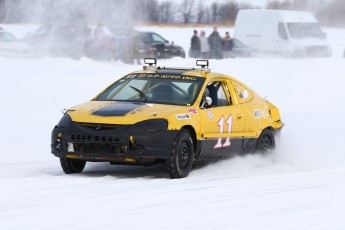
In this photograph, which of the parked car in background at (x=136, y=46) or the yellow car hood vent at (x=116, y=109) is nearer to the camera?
the yellow car hood vent at (x=116, y=109)

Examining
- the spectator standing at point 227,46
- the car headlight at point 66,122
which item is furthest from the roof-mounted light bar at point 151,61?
the spectator standing at point 227,46

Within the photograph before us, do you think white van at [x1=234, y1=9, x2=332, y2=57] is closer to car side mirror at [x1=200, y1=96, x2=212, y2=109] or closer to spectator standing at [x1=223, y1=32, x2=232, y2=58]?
spectator standing at [x1=223, y1=32, x2=232, y2=58]

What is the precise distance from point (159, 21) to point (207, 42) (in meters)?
3.45

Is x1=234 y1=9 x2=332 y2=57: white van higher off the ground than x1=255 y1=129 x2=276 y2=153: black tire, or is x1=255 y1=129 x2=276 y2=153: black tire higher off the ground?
x1=234 y1=9 x2=332 y2=57: white van

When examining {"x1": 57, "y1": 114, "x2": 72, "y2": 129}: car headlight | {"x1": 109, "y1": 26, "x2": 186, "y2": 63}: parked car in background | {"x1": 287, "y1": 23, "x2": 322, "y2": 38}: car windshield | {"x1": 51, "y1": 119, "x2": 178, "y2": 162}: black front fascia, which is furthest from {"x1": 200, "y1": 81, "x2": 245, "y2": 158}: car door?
{"x1": 287, "y1": 23, "x2": 322, "y2": 38}: car windshield

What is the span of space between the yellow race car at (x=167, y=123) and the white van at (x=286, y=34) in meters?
22.0

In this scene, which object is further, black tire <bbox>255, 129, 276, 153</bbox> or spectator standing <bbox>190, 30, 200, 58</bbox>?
spectator standing <bbox>190, 30, 200, 58</bbox>

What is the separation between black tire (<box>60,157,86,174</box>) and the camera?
33.8 feet

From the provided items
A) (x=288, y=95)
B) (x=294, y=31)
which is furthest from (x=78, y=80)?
(x=294, y=31)

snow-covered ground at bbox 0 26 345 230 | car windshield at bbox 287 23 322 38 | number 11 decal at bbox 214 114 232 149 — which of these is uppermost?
car windshield at bbox 287 23 322 38

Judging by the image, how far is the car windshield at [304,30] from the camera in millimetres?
34031

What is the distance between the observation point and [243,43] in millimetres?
35250

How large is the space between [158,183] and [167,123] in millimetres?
708

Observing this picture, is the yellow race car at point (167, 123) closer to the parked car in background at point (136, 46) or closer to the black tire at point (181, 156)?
the black tire at point (181, 156)
